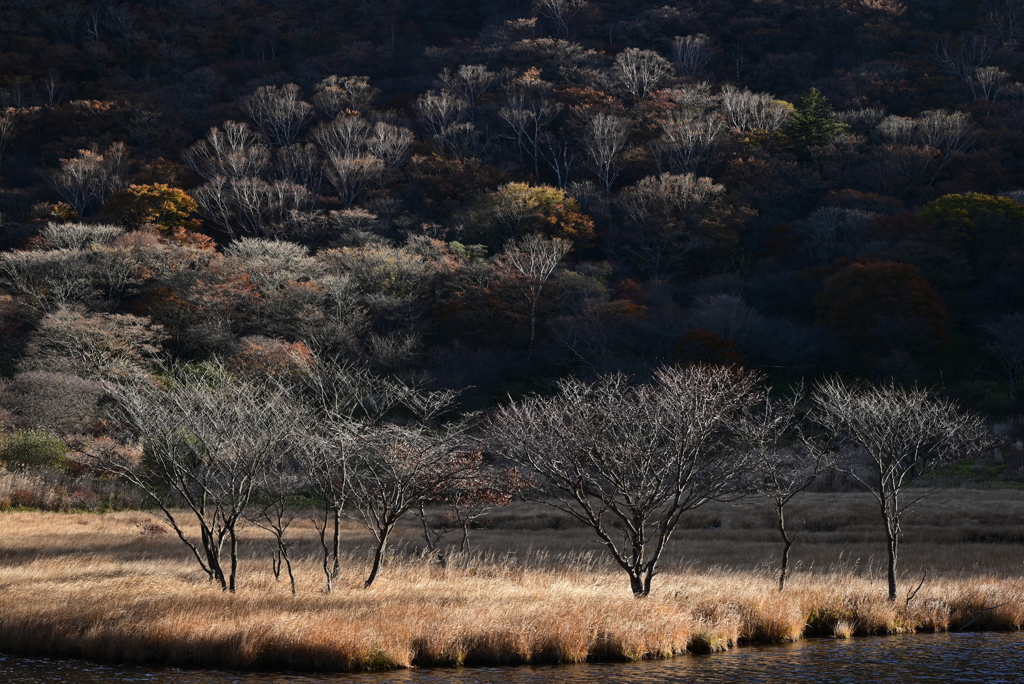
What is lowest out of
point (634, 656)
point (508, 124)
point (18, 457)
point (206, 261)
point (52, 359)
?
point (634, 656)

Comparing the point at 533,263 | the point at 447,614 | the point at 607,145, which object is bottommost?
the point at 447,614

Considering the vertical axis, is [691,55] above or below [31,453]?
above

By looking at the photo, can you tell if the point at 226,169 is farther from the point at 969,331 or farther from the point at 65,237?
the point at 969,331

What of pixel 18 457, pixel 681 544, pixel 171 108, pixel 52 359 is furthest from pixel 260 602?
pixel 171 108

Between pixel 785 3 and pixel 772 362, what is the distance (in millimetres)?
58310

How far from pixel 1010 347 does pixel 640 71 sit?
46.3 m

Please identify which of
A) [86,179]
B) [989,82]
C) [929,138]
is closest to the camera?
[929,138]

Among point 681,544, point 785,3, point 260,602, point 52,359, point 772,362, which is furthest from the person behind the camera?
point 785,3

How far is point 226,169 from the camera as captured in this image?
7794cm

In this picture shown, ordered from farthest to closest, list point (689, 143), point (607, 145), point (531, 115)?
point (531, 115) < point (607, 145) < point (689, 143)

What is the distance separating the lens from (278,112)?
285 ft

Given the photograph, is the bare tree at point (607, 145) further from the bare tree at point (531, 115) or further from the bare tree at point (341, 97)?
the bare tree at point (341, 97)

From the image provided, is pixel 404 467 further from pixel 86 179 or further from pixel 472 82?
pixel 472 82

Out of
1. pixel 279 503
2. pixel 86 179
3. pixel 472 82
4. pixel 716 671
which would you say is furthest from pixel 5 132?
pixel 716 671
